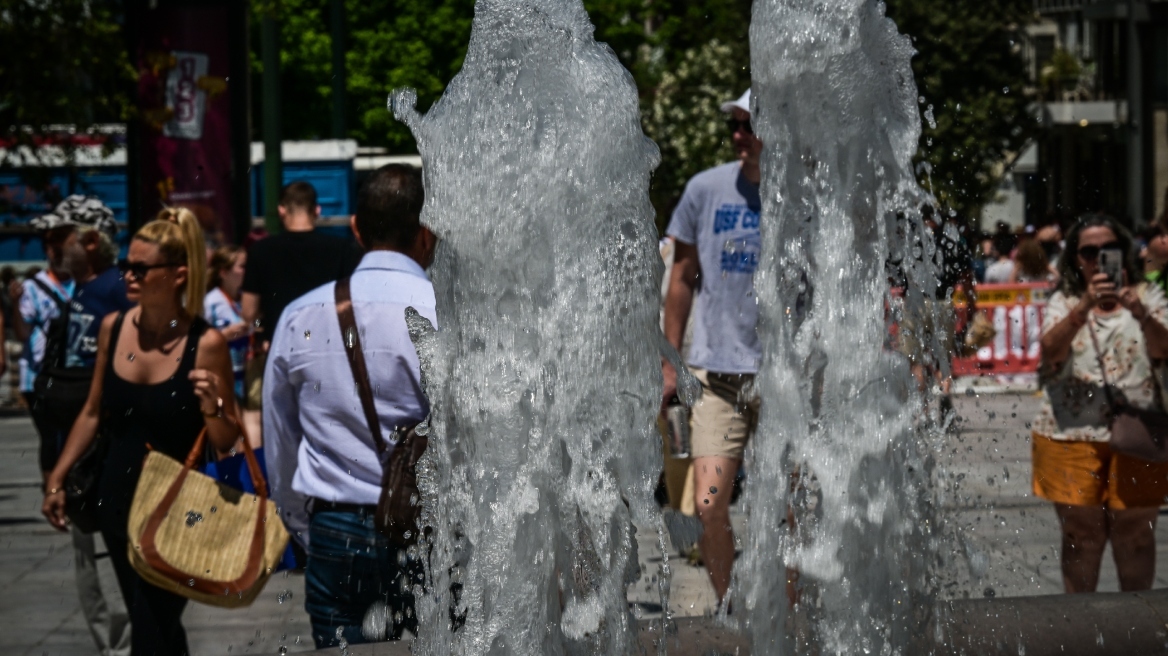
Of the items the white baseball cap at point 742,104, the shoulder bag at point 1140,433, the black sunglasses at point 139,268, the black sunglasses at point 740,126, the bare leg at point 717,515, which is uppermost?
the white baseball cap at point 742,104

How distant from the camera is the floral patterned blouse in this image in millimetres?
5367

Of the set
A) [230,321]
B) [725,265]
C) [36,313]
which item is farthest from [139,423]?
[36,313]

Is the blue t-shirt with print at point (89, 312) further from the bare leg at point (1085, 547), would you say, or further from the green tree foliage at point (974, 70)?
the green tree foliage at point (974, 70)

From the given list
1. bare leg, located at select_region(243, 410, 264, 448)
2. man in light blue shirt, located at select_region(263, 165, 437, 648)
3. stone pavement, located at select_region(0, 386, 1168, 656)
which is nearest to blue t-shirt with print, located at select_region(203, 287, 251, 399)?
bare leg, located at select_region(243, 410, 264, 448)

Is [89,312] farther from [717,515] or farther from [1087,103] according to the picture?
[1087,103]

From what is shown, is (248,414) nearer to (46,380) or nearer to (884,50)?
(46,380)

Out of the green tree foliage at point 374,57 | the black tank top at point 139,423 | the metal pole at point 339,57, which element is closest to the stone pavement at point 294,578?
the black tank top at point 139,423

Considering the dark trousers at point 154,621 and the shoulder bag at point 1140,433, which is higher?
the shoulder bag at point 1140,433

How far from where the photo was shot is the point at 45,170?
54.3 ft

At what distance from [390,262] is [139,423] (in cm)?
122

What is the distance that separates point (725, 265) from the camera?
5.49 m

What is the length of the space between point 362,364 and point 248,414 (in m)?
4.63

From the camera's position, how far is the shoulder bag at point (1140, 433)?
5262 mm

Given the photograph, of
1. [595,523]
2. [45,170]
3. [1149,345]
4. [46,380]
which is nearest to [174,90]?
[45,170]
